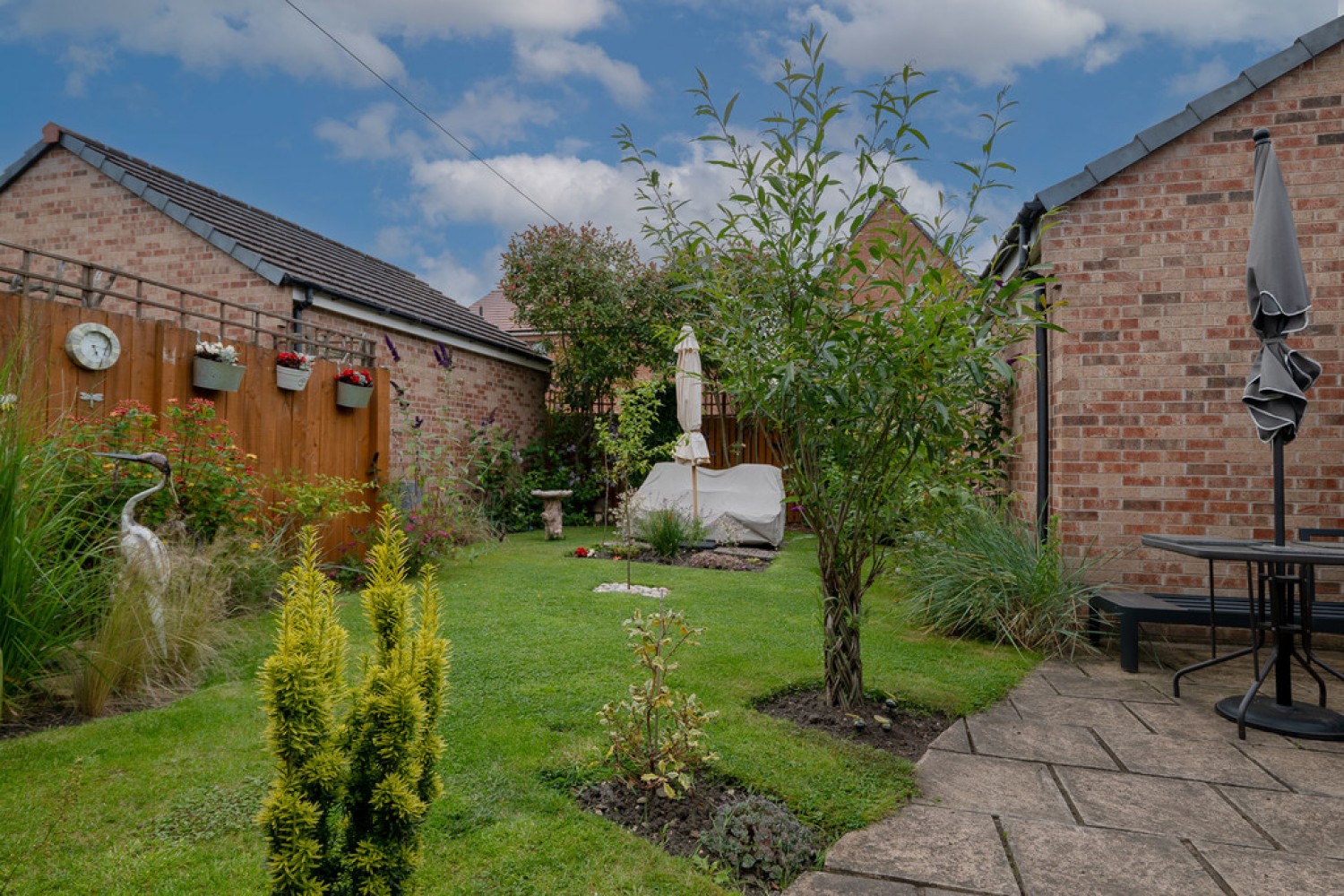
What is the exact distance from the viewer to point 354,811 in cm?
133

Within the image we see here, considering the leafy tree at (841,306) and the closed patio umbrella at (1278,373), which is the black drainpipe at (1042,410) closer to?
the closed patio umbrella at (1278,373)

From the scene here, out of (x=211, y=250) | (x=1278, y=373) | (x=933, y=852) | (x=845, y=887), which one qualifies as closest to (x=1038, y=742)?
(x=933, y=852)

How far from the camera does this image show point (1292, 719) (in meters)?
3.20

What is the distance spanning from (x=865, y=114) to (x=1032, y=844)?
8.33 feet

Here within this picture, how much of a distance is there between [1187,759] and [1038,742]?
1.72 ft

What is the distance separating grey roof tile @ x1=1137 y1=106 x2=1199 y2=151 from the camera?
188 inches

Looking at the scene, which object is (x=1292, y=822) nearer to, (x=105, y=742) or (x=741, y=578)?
(x=105, y=742)

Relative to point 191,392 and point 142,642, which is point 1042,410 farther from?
point 191,392

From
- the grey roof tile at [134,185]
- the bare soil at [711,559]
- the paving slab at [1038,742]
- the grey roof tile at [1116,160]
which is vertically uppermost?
the grey roof tile at [134,185]

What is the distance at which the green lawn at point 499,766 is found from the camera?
1936 mm

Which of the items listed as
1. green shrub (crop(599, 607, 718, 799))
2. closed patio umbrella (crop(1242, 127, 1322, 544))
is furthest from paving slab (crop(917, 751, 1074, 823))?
Result: closed patio umbrella (crop(1242, 127, 1322, 544))

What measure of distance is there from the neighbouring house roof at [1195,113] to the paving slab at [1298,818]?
139 inches

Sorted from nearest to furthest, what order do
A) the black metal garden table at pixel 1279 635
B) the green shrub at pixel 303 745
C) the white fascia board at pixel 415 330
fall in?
the green shrub at pixel 303 745 < the black metal garden table at pixel 1279 635 < the white fascia board at pixel 415 330

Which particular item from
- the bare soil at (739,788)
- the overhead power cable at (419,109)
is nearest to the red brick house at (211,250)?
the overhead power cable at (419,109)
